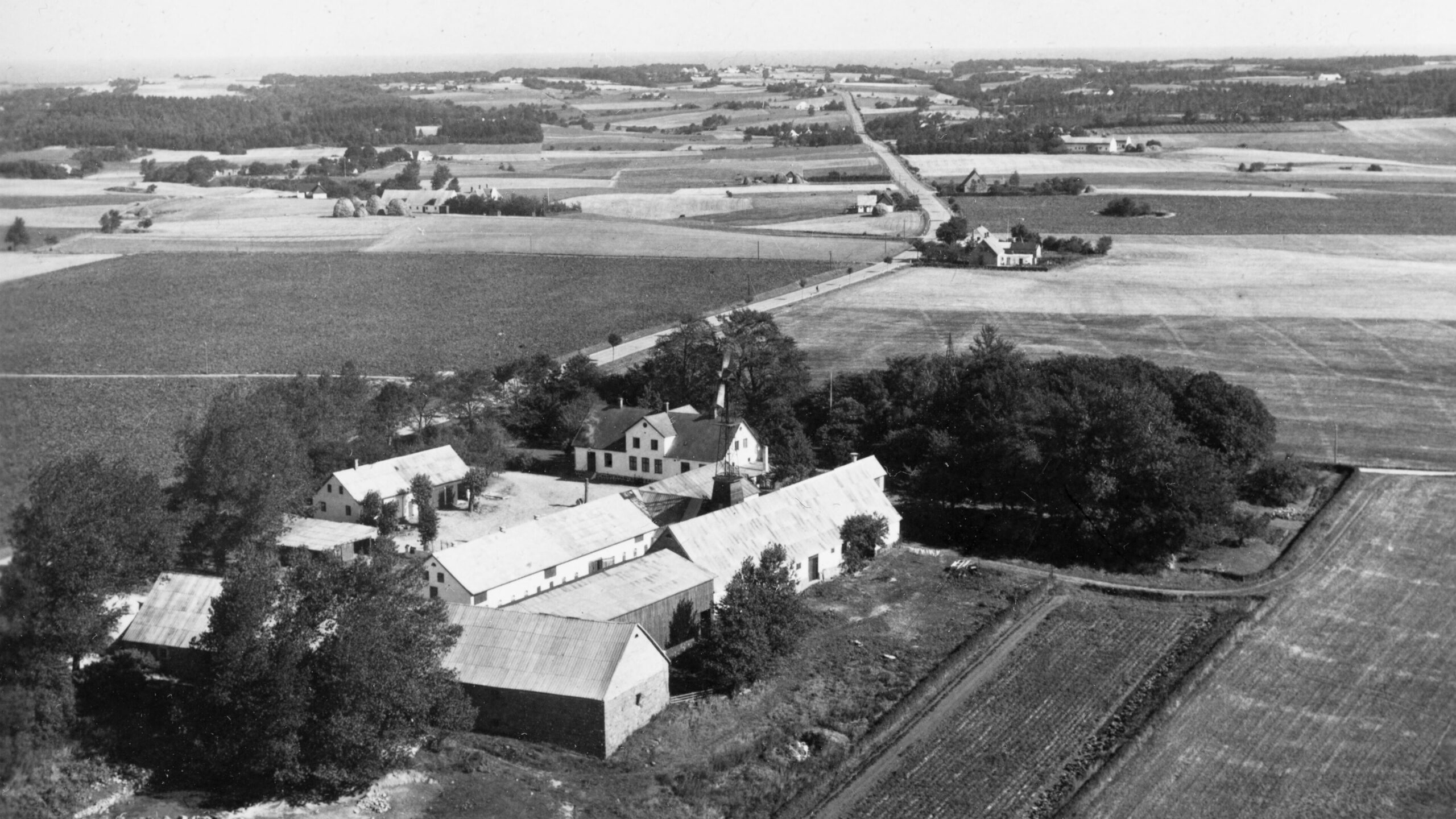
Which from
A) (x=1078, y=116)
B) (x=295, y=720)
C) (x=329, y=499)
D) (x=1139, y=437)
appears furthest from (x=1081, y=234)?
(x=1078, y=116)

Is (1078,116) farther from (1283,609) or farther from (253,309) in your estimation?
(1283,609)

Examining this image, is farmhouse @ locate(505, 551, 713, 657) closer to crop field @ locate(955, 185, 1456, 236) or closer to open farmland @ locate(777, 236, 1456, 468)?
open farmland @ locate(777, 236, 1456, 468)

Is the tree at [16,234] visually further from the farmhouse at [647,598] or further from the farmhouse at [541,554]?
the farmhouse at [541,554]

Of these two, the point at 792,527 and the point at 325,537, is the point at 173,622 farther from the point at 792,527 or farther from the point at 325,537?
the point at 792,527

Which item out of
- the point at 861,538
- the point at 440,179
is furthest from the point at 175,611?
the point at 440,179

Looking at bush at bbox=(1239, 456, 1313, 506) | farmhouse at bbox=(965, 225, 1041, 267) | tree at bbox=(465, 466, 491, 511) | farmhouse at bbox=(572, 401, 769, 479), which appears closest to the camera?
bush at bbox=(1239, 456, 1313, 506)

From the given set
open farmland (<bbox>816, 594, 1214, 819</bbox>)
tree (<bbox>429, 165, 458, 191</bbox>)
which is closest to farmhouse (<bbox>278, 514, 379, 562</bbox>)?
open farmland (<bbox>816, 594, 1214, 819</bbox>)
